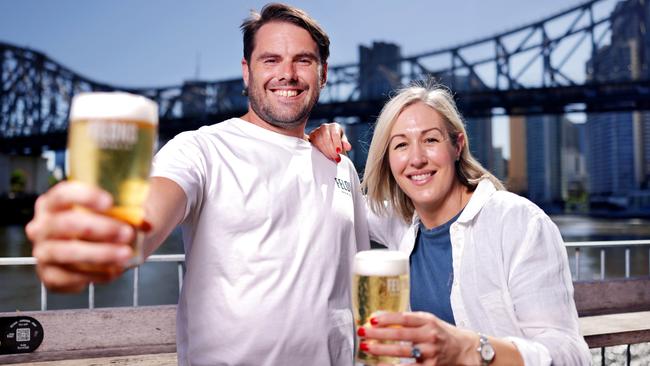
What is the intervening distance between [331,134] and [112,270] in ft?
4.14

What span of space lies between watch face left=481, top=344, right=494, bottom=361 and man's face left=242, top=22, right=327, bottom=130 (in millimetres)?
893

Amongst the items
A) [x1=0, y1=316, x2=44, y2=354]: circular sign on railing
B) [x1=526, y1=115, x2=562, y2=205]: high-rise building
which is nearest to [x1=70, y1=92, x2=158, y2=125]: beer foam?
[x1=0, y1=316, x2=44, y2=354]: circular sign on railing

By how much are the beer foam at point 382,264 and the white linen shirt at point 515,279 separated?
0.38 metres

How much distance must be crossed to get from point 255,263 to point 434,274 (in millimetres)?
606

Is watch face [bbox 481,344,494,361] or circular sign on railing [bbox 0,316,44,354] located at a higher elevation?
watch face [bbox 481,344,494,361]

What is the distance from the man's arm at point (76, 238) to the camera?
0.64 metres

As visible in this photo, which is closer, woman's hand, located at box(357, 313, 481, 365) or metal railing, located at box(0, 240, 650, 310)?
woman's hand, located at box(357, 313, 481, 365)

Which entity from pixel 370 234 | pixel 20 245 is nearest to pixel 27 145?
pixel 20 245

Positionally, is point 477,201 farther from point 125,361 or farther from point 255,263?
point 125,361

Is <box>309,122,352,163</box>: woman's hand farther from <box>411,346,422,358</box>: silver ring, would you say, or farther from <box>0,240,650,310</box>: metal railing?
<box>0,240,650,310</box>: metal railing

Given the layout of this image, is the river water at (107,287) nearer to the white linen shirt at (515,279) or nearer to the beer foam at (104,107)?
the white linen shirt at (515,279)

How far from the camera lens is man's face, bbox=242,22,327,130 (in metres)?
1.66

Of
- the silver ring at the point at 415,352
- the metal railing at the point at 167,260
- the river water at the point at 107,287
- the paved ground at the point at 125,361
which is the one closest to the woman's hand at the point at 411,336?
the silver ring at the point at 415,352

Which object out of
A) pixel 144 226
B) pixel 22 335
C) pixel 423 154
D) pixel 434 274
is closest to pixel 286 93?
pixel 423 154
